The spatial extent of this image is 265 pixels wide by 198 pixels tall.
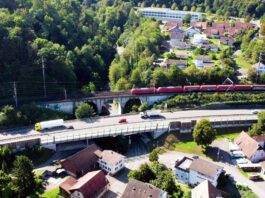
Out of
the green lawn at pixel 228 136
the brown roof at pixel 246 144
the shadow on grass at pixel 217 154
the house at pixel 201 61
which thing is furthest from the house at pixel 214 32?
the shadow on grass at pixel 217 154

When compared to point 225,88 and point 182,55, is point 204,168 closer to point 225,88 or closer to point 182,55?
point 225,88

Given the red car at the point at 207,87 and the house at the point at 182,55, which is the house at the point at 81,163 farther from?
the house at the point at 182,55

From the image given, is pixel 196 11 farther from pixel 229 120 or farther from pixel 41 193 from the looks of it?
pixel 41 193

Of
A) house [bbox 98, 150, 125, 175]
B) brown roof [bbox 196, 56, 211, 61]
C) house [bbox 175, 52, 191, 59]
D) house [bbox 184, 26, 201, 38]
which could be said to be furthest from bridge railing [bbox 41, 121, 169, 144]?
house [bbox 184, 26, 201, 38]

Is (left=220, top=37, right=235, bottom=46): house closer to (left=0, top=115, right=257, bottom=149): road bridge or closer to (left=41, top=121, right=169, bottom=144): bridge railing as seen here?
(left=0, top=115, right=257, bottom=149): road bridge

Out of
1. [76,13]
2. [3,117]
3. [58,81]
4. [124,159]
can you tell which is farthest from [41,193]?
[76,13]

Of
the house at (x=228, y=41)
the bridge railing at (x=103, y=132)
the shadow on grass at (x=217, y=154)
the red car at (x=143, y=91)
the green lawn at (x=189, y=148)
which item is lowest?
the shadow on grass at (x=217, y=154)

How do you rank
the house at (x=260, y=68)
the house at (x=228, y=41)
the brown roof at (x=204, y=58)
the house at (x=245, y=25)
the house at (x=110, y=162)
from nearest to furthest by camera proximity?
the house at (x=110, y=162)
the house at (x=260, y=68)
the brown roof at (x=204, y=58)
the house at (x=228, y=41)
the house at (x=245, y=25)
